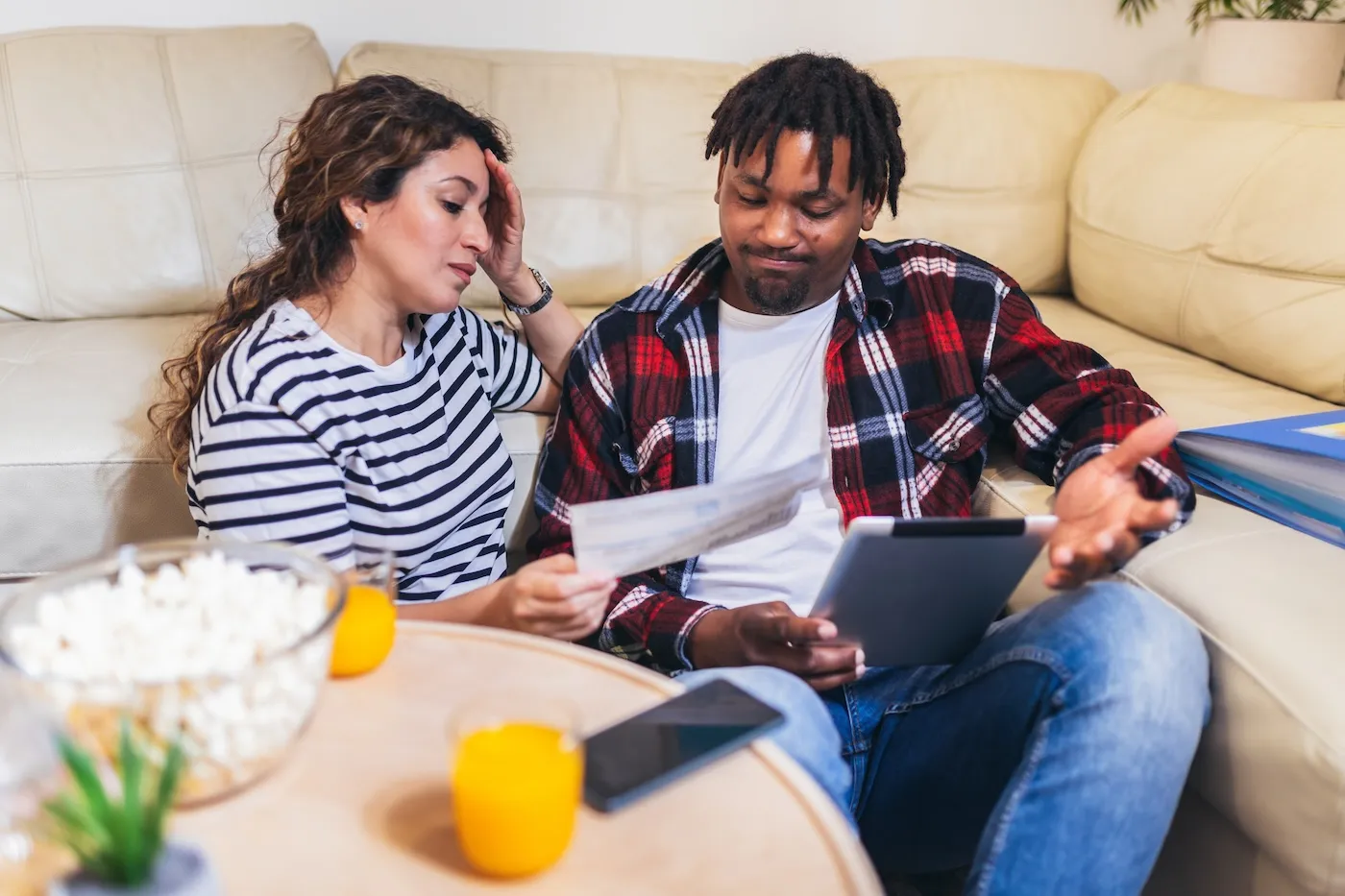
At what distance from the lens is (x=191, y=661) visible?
2.26 ft

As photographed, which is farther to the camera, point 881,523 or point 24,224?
point 24,224

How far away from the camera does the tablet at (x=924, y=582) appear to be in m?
0.94

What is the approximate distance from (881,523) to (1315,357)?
3.19 ft

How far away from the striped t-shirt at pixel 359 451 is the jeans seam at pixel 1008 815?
643mm

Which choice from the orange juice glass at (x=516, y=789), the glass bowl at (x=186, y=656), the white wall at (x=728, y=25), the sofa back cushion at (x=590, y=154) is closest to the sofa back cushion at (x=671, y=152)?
the sofa back cushion at (x=590, y=154)

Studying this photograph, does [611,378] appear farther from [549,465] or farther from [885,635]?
[885,635]

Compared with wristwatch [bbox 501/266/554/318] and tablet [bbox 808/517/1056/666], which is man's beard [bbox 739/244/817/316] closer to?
wristwatch [bbox 501/266/554/318]

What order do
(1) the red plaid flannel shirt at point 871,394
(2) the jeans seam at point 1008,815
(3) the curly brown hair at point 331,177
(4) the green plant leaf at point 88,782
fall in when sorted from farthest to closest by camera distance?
(1) the red plaid flannel shirt at point 871,394 → (3) the curly brown hair at point 331,177 → (2) the jeans seam at point 1008,815 → (4) the green plant leaf at point 88,782

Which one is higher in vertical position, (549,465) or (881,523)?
(881,523)

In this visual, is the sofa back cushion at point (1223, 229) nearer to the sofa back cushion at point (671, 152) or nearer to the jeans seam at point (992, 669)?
the sofa back cushion at point (671, 152)

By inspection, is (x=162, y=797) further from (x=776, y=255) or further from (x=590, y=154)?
(x=590, y=154)

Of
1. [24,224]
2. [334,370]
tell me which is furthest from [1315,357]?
[24,224]

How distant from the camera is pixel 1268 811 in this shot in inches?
40.5

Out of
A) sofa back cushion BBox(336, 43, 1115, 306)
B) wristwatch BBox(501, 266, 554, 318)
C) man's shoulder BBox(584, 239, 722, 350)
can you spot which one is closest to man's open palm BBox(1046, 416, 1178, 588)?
man's shoulder BBox(584, 239, 722, 350)
